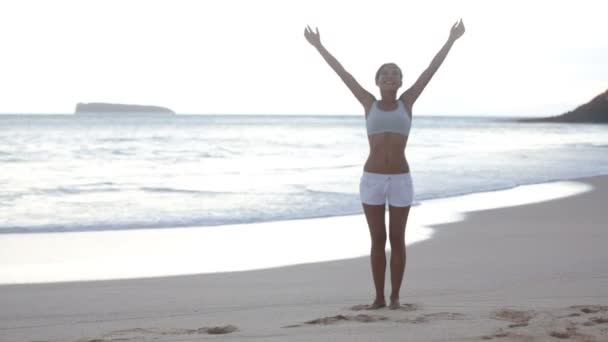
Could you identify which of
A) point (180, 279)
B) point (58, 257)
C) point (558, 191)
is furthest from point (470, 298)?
point (558, 191)

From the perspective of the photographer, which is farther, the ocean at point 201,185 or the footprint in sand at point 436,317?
the ocean at point 201,185

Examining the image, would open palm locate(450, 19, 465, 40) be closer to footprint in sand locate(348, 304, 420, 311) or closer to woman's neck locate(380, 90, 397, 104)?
woman's neck locate(380, 90, 397, 104)

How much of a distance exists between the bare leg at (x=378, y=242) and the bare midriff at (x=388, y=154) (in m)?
0.27

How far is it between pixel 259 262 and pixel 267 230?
2.92 metres

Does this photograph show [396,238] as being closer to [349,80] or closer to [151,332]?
[349,80]

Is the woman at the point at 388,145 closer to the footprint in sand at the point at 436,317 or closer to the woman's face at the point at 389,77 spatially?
the woman's face at the point at 389,77

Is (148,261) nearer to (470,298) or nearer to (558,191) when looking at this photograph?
(470,298)

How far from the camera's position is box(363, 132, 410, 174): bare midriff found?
18.2 ft

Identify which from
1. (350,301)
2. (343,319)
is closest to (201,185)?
(350,301)

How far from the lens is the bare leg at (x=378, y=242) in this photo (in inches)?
222

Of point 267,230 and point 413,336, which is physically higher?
point 267,230

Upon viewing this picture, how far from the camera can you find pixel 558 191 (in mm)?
17875

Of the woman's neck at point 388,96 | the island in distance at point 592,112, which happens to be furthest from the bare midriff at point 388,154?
the island in distance at point 592,112

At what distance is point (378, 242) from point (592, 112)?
138598 millimetres
